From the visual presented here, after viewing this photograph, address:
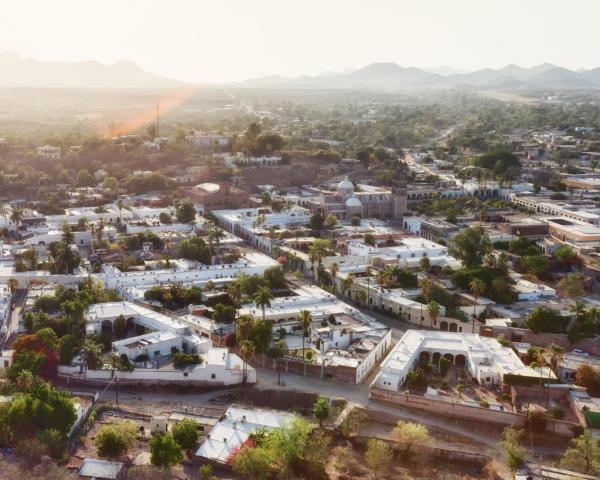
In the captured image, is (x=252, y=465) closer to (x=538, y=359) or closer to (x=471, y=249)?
(x=538, y=359)

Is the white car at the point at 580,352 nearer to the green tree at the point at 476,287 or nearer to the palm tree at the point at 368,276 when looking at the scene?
the green tree at the point at 476,287

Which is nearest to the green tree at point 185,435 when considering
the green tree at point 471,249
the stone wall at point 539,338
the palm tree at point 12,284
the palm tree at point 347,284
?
the stone wall at point 539,338

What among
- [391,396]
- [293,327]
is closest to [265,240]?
[293,327]

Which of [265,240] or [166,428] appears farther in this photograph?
[265,240]

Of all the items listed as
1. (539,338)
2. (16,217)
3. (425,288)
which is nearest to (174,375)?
(425,288)

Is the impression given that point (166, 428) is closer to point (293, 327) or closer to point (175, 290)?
point (293, 327)

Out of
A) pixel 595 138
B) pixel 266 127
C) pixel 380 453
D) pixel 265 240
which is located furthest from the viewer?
pixel 266 127

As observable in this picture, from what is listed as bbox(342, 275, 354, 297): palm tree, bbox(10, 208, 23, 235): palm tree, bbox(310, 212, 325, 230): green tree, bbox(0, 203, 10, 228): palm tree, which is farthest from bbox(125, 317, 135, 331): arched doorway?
bbox(0, 203, 10, 228): palm tree
